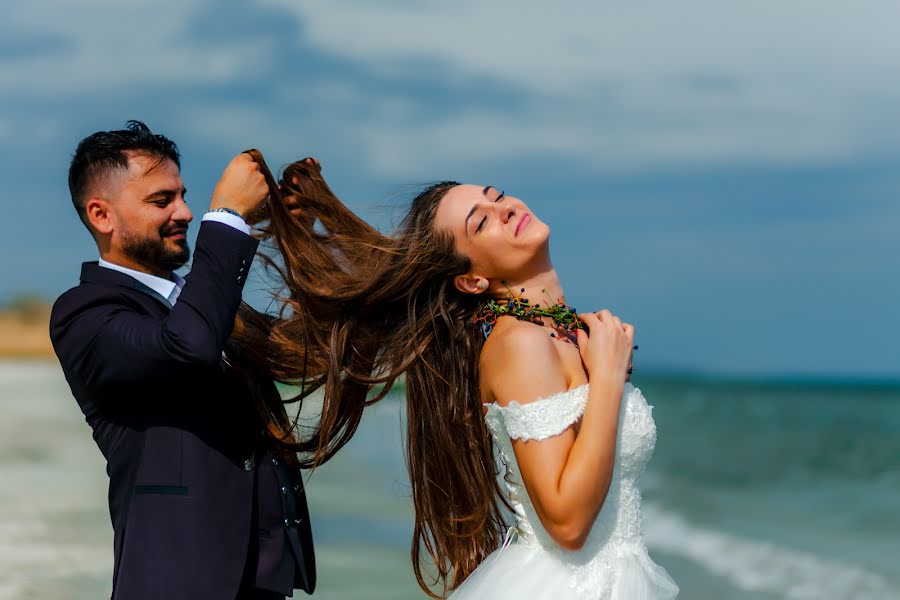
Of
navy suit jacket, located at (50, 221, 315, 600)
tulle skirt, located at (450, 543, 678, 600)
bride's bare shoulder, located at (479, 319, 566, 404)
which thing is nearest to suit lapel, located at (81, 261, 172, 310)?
navy suit jacket, located at (50, 221, 315, 600)

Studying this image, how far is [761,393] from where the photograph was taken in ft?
153

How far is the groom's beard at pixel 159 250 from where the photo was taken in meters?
3.73

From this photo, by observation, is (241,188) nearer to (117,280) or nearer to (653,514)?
(117,280)

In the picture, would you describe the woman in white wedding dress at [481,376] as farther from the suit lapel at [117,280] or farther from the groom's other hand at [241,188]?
the suit lapel at [117,280]

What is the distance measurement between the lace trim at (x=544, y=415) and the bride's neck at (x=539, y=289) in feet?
1.20

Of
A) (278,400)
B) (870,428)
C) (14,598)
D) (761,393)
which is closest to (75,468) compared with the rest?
(14,598)

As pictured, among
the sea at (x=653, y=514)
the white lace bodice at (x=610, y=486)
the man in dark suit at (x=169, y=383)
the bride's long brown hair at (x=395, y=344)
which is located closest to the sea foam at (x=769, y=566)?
the sea at (x=653, y=514)

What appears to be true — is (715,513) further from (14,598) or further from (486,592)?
(486,592)

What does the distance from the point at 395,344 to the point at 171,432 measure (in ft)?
2.77

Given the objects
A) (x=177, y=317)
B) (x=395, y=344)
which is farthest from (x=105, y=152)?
(x=395, y=344)

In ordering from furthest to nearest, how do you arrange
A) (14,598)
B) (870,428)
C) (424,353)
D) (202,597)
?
(870,428), (14,598), (424,353), (202,597)

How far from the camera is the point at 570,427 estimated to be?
3500 mm

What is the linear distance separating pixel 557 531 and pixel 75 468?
36.4ft

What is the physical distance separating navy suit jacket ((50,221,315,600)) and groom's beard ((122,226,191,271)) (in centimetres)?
9
